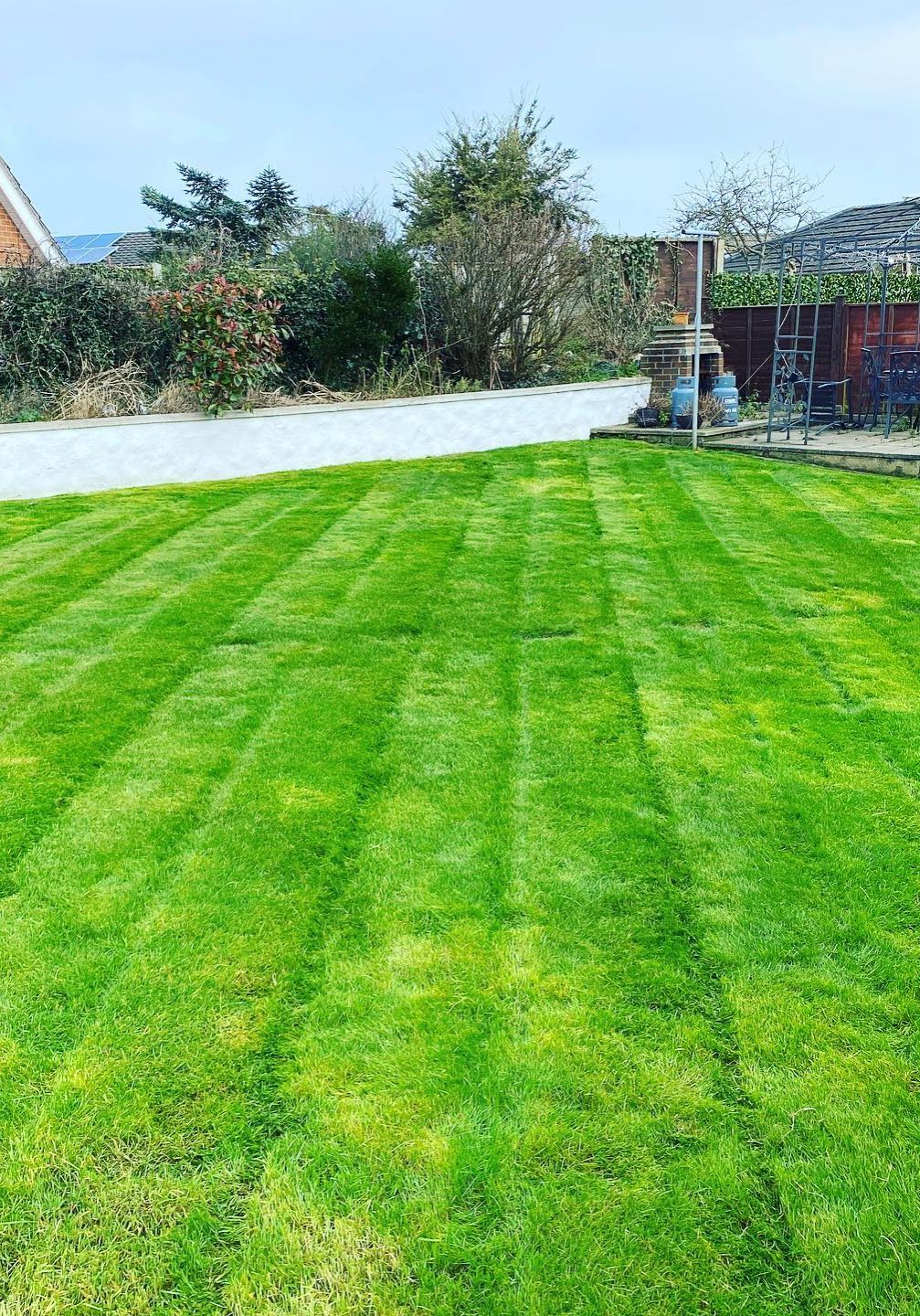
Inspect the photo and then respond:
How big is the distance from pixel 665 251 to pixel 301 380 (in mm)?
8909

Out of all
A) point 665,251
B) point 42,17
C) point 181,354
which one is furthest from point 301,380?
point 665,251

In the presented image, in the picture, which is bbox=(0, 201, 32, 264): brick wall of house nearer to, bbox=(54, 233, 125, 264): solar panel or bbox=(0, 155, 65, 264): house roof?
bbox=(0, 155, 65, 264): house roof

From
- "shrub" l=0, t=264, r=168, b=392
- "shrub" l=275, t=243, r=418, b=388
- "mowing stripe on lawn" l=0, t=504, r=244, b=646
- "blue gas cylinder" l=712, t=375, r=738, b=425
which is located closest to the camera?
"mowing stripe on lawn" l=0, t=504, r=244, b=646

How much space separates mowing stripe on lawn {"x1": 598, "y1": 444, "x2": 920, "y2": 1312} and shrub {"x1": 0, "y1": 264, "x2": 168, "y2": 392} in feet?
27.4

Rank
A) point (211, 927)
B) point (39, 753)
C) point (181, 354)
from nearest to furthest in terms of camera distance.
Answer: point (211, 927) → point (39, 753) → point (181, 354)

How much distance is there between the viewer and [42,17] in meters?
13.3

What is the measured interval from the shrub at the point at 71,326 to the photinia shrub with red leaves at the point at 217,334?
0.37 metres

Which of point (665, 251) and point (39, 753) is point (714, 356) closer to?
point (665, 251)

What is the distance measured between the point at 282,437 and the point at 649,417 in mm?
5625

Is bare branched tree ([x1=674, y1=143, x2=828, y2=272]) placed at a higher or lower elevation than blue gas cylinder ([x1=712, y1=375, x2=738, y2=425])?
higher

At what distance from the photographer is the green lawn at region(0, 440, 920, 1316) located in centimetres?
201

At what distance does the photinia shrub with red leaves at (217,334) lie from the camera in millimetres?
11227

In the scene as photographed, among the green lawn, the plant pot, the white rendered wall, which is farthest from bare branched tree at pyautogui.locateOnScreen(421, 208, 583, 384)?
the green lawn

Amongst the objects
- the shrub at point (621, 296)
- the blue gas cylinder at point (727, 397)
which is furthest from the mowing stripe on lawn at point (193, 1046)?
the shrub at point (621, 296)
